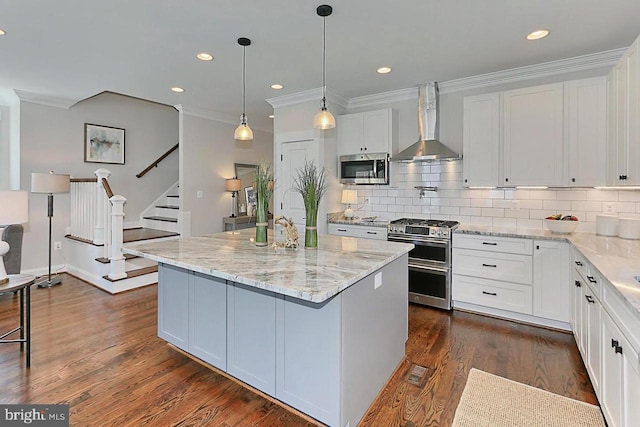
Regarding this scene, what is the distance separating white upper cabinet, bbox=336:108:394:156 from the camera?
421 cm

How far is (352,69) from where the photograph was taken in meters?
3.57

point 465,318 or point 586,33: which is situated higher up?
point 586,33

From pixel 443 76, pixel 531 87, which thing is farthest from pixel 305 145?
pixel 531 87

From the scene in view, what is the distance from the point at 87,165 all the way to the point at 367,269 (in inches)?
217

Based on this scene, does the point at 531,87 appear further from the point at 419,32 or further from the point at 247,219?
the point at 247,219

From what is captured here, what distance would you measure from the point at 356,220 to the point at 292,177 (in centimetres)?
111

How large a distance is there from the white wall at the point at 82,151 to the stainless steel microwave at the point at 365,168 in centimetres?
391

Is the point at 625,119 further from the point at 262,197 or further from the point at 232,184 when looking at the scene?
the point at 232,184

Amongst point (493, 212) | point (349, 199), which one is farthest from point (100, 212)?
point (493, 212)

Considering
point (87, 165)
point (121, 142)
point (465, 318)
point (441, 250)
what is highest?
point (121, 142)

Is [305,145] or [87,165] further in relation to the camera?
[87,165]

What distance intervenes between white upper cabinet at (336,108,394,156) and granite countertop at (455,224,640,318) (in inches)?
57.7

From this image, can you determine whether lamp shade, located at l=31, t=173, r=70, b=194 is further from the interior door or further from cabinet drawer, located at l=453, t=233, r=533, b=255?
cabinet drawer, located at l=453, t=233, r=533, b=255

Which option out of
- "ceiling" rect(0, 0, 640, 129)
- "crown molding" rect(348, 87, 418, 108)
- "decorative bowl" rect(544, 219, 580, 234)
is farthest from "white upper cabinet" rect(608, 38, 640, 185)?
"crown molding" rect(348, 87, 418, 108)
